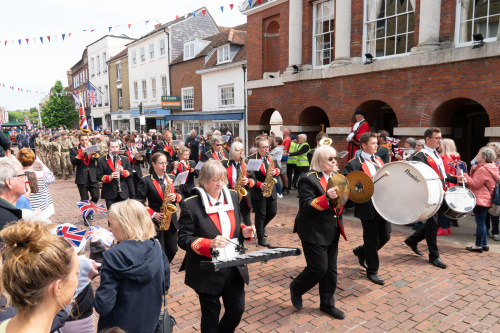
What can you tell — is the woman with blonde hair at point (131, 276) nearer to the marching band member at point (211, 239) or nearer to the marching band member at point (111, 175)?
the marching band member at point (211, 239)

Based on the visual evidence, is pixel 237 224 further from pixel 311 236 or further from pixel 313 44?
pixel 313 44

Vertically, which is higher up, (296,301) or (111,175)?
(111,175)

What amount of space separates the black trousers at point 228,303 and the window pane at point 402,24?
1102cm

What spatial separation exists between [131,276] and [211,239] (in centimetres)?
85

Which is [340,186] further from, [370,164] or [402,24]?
[402,24]

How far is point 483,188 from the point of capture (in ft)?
22.0

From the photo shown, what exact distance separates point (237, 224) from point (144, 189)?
2.57 metres

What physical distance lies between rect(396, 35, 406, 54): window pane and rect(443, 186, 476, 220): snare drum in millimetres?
7004

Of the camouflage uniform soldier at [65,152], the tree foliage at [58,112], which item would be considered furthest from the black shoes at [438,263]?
the tree foliage at [58,112]

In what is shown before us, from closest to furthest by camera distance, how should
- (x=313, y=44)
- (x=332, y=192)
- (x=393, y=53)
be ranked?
(x=332, y=192) → (x=393, y=53) → (x=313, y=44)

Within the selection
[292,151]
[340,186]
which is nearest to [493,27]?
[292,151]

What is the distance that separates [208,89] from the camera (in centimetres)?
2442

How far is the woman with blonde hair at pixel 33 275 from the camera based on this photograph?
1.64 metres

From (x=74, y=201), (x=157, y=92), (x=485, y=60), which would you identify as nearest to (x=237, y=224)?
(x=485, y=60)
